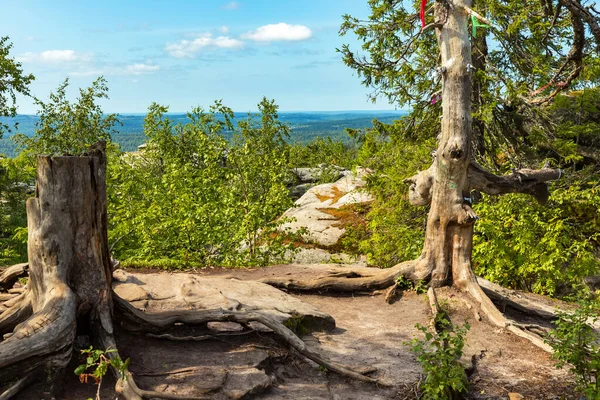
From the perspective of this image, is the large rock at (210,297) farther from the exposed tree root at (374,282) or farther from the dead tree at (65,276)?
the dead tree at (65,276)

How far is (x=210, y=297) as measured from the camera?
6680 mm

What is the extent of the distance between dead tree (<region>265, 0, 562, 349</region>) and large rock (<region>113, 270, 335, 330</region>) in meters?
1.06

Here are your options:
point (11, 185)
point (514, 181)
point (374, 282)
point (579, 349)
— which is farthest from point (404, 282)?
point (11, 185)

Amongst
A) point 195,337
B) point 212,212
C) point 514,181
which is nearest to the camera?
point 195,337

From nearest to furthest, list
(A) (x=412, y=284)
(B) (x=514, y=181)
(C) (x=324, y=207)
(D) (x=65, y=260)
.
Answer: (D) (x=65, y=260) < (B) (x=514, y=181) < (A) (x=412, y=284) < (C) (x=324, y=207)

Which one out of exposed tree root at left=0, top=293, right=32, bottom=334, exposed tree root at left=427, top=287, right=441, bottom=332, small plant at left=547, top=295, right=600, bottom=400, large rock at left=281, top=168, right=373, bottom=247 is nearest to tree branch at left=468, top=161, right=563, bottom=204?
exposed tree root at left=427, top=287, right=441, bottom=332

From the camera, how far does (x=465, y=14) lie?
24.8ft

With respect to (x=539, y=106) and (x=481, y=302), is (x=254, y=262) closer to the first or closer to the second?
(x=481, y=302)

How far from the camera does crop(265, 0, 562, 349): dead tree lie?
301 inches

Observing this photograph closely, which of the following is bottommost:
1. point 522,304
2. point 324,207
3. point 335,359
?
point 522,304

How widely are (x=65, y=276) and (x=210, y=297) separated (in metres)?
2.25

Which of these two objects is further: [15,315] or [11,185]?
[11,185]

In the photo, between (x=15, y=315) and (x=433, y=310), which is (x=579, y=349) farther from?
(x=15, y=315)

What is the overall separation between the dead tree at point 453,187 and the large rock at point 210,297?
106 cm
